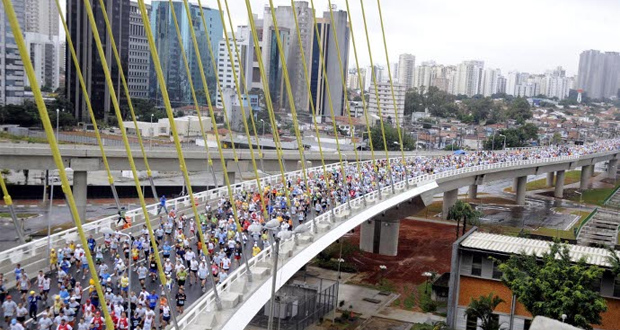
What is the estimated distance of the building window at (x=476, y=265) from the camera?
2844 centimetres

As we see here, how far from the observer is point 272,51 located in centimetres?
14062

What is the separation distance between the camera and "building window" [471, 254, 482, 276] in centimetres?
2844

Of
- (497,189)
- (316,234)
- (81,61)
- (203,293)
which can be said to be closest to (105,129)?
(81,61)

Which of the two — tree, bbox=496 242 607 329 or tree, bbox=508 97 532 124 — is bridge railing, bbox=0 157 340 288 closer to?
tree, bbox=496 242 607 329

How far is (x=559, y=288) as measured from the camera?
22969mm

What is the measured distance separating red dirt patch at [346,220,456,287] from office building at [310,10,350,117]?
8177cm

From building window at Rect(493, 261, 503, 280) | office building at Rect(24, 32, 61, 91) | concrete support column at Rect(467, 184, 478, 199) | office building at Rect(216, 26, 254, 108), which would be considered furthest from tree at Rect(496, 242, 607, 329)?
office building at Rect(216, 26, 254, 108)

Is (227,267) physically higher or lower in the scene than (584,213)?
higher

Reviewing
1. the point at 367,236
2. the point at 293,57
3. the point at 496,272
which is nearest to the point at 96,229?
the point at 496,272

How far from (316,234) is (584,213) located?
45704 mm

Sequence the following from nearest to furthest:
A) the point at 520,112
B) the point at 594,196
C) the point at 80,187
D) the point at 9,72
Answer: the point at 80,187 < the point at 594,196 < the point at 9,72 < the point at 520,112

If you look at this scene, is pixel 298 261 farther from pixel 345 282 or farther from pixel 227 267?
pixel 345 282

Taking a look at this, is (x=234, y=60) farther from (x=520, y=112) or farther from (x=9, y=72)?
(x=520, y=112)

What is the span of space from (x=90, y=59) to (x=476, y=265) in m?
72.7
